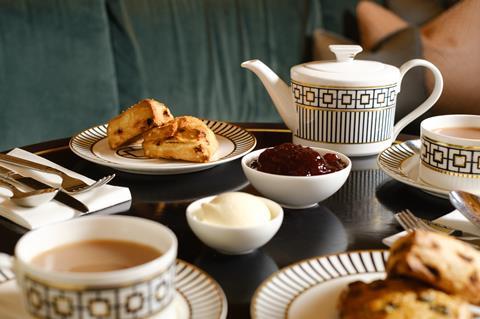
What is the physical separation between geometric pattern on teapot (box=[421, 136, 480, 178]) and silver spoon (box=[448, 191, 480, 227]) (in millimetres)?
60

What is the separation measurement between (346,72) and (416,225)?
38 centimetres

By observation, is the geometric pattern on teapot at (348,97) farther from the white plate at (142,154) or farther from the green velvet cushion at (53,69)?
the green velvet cushion at (53,69)

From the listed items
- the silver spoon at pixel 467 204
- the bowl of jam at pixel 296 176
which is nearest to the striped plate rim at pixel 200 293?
the bowl of jam at pixel 296 176

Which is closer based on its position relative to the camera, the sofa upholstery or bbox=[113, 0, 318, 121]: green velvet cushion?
the sofa upholstery

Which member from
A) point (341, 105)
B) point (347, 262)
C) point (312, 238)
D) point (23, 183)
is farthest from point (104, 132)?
point (347, 262)

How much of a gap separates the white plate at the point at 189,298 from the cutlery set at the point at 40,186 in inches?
9.7

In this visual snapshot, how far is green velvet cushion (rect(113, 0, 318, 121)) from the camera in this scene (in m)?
2.05

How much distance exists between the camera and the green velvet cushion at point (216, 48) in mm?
2055

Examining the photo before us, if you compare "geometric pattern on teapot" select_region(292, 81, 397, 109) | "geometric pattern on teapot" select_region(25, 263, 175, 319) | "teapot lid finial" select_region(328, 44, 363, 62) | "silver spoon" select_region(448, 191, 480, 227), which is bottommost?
"silver spoon" select_region(448, 191, 480, 227)

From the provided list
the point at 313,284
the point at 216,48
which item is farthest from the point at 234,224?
the point at 216,48

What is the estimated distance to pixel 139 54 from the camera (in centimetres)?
202

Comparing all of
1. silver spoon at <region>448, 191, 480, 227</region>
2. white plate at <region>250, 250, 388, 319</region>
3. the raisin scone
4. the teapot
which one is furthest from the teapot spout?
the raisin scone

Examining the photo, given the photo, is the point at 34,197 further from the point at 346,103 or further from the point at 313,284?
the point at 346,103

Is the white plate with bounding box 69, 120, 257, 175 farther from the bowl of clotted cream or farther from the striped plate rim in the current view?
the striped plate rim
